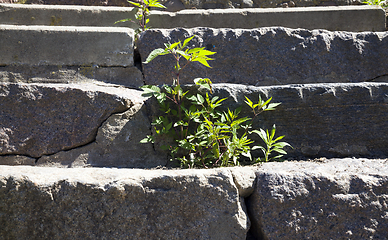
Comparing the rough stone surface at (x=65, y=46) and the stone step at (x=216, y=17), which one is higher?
the stone step at (x=216, y=17)

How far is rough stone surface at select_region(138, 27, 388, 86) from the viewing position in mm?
2193

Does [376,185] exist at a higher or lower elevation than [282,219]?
higher

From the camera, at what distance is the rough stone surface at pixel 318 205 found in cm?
136

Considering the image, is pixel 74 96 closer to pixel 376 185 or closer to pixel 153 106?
pixel 153 106

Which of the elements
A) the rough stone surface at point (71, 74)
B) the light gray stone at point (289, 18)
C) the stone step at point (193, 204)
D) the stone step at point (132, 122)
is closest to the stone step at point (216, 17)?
the light gray stone at point (289, 18)

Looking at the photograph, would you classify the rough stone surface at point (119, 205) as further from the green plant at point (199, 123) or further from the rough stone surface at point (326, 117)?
the rough stone surface at point (326, 117)

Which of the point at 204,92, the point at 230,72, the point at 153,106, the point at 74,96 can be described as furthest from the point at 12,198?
the point at 230,72

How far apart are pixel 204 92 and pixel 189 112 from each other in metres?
0.18

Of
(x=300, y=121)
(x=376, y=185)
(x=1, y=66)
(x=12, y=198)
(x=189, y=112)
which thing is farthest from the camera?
(x=1, y=66)

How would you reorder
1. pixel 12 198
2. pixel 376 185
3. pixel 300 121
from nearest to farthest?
pixel 12 198
pixel 376 185
pixel 300 121

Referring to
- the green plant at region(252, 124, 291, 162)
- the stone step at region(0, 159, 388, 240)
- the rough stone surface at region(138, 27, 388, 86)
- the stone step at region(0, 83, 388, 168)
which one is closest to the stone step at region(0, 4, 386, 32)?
the rough stone surface at region(138, 27, 388, 86)

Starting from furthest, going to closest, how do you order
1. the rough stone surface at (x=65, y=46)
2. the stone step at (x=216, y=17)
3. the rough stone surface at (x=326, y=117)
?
the stone step at (x=216, y=17) → the rough stone surface at (x=65, y=46) → the rough stone surface at (x=326, y=117)

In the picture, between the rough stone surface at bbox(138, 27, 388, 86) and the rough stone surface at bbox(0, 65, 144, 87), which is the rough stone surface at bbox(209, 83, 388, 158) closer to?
the rough stone surface at bbox(138, 27, 388, 86)

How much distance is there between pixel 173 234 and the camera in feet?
4.31
